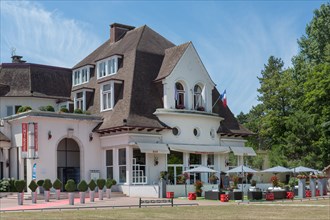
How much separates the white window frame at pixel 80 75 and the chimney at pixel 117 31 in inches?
158

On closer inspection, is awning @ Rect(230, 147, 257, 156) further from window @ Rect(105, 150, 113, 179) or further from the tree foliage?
window @ Rect(105, 150, 113, 179)

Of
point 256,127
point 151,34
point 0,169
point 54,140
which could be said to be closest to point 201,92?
point 151,34

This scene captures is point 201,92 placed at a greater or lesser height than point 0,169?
greater

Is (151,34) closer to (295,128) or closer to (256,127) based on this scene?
(295,128)

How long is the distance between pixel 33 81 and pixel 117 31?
30.9ft

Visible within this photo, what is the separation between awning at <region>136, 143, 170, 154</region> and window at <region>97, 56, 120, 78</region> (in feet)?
28.0

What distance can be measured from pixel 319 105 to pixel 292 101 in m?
5.29

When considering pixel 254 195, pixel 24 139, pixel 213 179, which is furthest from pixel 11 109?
pixel 254 195

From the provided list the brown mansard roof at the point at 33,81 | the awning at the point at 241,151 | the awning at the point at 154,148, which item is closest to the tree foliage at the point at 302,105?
the awning at the point at 241,151

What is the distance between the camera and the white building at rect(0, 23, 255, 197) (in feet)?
155

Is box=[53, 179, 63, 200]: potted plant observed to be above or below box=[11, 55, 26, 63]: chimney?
below

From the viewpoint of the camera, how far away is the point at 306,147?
203 feet

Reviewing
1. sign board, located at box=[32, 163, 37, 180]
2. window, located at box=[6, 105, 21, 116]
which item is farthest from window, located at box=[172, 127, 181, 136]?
window, located at box=[6, 105, 21, 116]

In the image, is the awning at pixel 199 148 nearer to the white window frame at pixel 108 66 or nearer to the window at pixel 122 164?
the window at pixel 122 164
